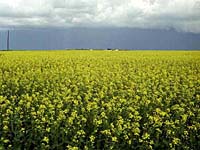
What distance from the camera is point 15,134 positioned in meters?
9.46

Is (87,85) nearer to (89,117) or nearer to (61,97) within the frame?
(61,97)

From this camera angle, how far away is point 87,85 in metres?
14.9

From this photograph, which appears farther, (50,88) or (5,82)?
(5,82)

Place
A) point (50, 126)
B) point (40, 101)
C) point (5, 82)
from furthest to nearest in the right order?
point (5, 82) < point (40, 101) < point (50, 126)

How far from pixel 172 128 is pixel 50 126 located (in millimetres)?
2752

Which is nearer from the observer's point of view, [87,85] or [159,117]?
[159,117]

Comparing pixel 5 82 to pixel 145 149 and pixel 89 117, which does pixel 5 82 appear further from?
pixel 145 149

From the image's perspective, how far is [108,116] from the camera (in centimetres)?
1027

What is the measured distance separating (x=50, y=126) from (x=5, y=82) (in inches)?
299

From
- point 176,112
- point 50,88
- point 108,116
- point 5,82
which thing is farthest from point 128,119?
point 5,82

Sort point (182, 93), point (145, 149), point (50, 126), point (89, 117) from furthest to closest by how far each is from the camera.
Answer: point (182, 93)
point (89, 117)
point (50, 126)
point (145, 149)

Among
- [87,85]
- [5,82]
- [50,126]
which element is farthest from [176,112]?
[5,82]

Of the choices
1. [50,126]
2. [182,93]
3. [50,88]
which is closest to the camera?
[50,126]

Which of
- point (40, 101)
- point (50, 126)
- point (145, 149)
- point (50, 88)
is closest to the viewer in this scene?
point (145, 149)
